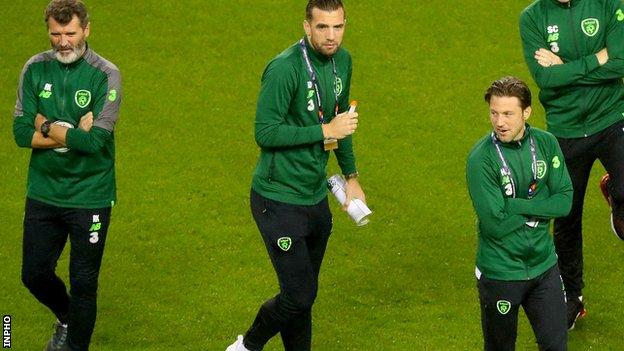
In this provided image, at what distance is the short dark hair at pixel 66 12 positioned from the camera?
8.55 m

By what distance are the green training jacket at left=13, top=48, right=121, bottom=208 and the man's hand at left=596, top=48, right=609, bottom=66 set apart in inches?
133

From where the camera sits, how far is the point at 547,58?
9430 mm

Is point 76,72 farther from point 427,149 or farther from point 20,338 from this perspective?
point 427,149

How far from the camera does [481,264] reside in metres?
8.16

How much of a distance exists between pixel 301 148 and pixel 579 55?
232cm

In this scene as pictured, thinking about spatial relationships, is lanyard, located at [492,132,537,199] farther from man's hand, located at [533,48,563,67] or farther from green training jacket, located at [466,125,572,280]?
man's hand, located at [533,48,563,67]

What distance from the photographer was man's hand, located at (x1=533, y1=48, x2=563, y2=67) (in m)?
9.41

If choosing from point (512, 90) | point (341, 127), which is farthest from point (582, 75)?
point (341, 127)

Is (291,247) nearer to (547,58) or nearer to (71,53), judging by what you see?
(71,53)

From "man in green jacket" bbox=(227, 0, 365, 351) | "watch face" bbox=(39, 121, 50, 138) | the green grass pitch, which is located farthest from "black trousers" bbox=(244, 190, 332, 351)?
"watch face" bbox=(39, 121, 50, 138)

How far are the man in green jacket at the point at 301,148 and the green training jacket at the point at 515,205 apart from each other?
2.99 feet

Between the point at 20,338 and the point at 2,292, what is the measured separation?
73 centimetres

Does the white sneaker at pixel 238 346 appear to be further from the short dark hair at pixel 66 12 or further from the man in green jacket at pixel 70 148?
the short dark hair at pixel 66 12

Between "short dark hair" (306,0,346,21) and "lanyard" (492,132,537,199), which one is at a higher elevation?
"short dark hair" (306,0,346,21)
